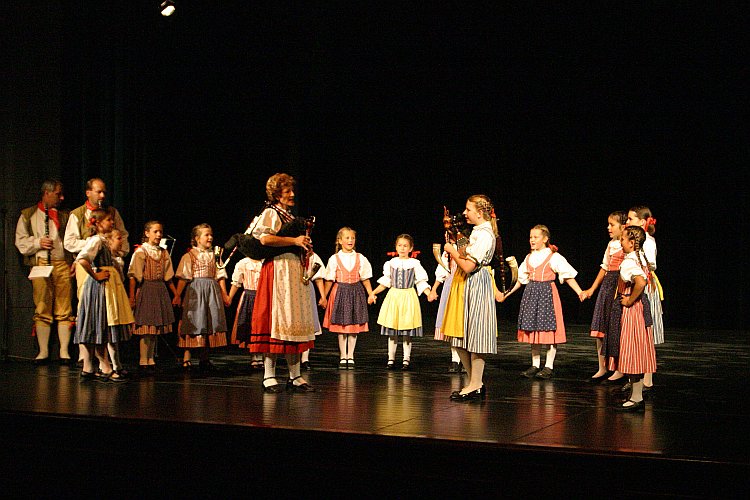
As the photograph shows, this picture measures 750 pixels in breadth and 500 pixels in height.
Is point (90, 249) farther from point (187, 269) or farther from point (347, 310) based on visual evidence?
point (347, 310)

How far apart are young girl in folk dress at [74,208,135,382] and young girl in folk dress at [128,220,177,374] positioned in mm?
471

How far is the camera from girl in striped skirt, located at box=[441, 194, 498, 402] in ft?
15.9

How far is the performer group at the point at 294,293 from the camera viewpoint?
4.91 m

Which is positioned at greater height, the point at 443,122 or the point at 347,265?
the point at 443,122

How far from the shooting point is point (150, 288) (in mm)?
6355

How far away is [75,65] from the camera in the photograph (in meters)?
7.38

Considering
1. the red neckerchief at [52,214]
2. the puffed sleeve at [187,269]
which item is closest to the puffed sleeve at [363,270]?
the puffed sleeve at [187,269]

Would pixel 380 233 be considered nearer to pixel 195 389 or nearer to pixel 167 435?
pixel 195 389

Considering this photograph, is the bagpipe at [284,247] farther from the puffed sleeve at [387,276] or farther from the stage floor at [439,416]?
the puffed sleeve at [387,276]

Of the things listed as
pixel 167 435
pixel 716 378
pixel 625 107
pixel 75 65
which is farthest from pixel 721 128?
pixel 167 435

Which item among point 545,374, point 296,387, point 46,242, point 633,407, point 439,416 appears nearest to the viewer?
point 439,416

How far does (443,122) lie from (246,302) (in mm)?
5118

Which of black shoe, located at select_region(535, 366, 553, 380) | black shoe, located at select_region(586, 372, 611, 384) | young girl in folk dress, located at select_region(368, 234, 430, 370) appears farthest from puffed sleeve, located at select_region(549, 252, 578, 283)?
young girl in folk dress, located at select_region(368, 234, 430, 370)

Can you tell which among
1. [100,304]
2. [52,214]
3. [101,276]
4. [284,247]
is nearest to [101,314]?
[100,304]
